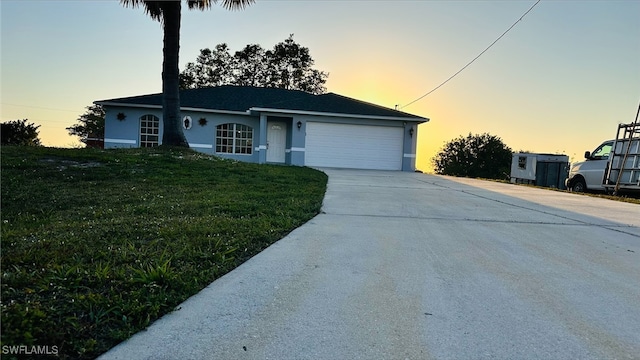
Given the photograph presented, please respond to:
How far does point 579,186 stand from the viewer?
1405cm

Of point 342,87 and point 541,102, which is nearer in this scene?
point 541,102

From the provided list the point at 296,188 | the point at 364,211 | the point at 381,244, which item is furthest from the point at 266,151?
the point at 381,244

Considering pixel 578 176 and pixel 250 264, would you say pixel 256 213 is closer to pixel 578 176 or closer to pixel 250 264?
pixel 250 264

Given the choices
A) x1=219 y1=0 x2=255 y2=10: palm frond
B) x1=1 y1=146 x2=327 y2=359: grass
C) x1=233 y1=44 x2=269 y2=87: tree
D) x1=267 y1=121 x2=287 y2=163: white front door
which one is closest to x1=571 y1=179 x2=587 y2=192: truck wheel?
x1=1 y1=146 x2=327 y2=359: grass

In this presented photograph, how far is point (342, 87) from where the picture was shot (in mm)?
25953

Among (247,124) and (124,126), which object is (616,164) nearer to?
(247,124)

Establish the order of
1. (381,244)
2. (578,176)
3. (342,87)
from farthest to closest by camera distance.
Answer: (342,87) → (578,176) → (381,244)

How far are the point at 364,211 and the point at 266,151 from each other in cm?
1331

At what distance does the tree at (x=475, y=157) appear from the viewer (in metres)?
39.2

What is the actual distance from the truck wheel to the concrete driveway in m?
9.89

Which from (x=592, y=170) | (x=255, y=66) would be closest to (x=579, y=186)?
(x=592, y=170)

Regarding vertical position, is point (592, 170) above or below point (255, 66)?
below

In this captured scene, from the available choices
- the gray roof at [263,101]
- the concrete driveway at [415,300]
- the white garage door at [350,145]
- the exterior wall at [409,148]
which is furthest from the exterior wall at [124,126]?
the concrete driveway at [415,300]

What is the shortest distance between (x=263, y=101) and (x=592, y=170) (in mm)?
14903
